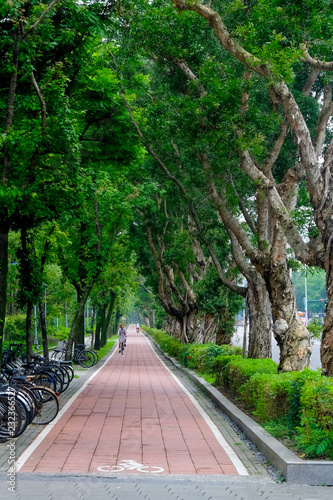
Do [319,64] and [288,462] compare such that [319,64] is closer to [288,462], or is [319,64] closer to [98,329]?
[288,462]

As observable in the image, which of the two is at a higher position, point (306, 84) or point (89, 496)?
point (306, 84)

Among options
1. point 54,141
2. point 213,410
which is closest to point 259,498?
point 213,410

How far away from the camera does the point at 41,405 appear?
36.7ft

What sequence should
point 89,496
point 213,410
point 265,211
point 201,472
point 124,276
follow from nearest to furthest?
point 89,496 → point 201,472 → point 213,410 → point 265,211 → point 124,276

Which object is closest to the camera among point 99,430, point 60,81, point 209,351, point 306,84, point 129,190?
point 99,430

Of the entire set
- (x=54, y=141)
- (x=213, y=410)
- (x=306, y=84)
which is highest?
(x=306, y=84)

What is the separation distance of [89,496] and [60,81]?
310 inches

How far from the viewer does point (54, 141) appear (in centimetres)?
1231

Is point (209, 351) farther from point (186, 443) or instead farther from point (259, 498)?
point (259, 498)

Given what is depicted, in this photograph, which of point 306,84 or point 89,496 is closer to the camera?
point 89,496

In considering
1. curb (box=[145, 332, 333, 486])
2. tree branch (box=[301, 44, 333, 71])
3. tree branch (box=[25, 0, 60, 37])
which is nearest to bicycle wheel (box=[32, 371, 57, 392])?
curb (box=[145, 332, 333, 486])

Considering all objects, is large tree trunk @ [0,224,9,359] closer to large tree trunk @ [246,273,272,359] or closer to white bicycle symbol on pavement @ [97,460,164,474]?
white bicycle symbol on pavement @ [97,460,164,474]

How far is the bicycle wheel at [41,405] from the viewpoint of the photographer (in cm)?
1087

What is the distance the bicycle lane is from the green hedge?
825mm
